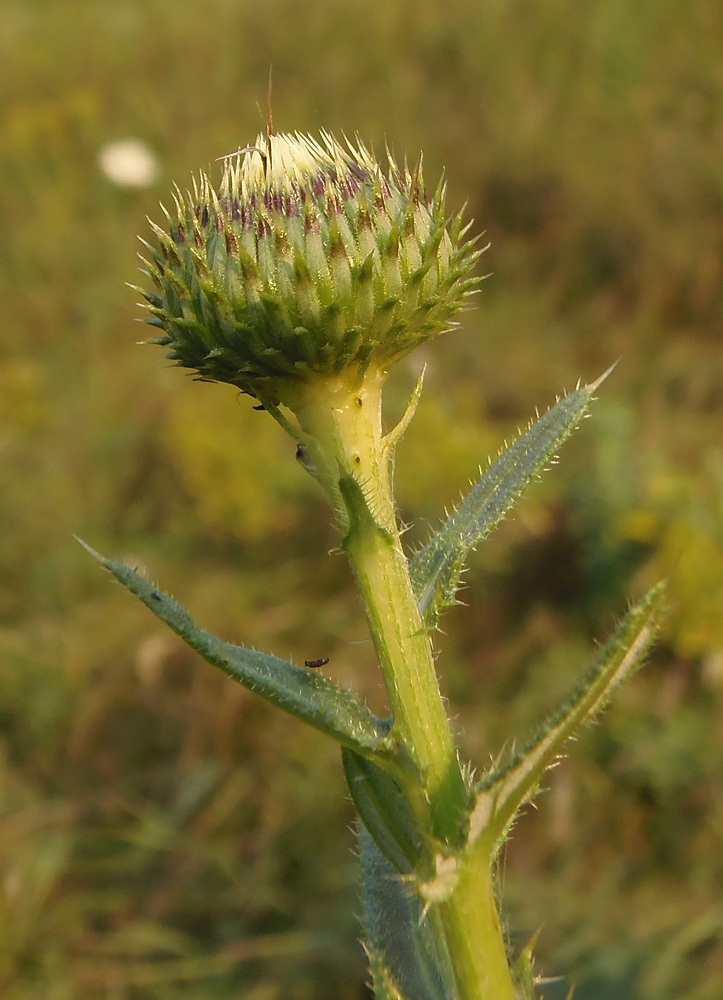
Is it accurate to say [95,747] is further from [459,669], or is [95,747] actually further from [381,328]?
[381,328]

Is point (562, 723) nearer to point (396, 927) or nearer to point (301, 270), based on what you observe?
point (396, 927)

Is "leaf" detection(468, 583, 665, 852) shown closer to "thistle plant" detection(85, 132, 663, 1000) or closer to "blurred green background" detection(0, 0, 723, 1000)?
"thistle plant" detection(85, 132, 663, 1000)

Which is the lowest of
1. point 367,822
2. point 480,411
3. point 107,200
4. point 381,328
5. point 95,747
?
point 95,747

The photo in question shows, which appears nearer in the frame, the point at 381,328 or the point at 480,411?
the point at 381,328

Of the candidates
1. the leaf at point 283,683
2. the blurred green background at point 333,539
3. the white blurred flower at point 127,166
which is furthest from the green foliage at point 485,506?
the white blurred flower at point 127,166

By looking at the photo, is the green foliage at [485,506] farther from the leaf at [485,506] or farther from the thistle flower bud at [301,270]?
the thistle flower bud at [301,270]

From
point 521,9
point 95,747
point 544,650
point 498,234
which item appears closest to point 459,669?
point 544,650

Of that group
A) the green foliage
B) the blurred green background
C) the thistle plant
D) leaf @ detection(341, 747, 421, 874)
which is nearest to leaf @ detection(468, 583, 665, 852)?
the thistle plant
